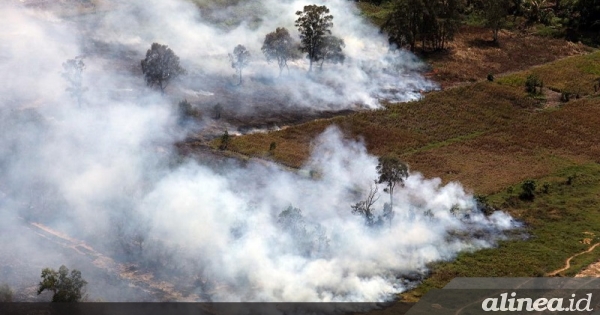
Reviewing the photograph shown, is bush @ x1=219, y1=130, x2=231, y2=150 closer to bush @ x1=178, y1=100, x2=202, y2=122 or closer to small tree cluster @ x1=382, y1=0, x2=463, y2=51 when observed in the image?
bush @ x1=178, y1=100, x2=202, y2=122

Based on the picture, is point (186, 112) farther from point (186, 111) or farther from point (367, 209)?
point (367, 209)

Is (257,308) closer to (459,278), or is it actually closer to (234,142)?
(459,278)

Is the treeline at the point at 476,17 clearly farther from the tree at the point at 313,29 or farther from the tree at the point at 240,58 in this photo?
the tree at the point at 240,58

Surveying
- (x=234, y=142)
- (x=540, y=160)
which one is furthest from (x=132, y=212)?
(x=540, y=160)

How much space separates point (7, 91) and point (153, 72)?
58.8 ft

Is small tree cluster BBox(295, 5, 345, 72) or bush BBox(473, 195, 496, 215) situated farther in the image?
small tree cluster BBox(295, 5, 345, 72)

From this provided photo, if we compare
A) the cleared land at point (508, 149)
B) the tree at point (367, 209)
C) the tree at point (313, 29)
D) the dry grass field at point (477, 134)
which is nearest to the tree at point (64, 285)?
the cleared land at point (508, 149)

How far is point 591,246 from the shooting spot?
76.6 m

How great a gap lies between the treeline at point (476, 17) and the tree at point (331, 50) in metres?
13.5

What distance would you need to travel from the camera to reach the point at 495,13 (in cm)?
14325

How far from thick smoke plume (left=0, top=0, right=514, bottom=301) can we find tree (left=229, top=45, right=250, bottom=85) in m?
3.42

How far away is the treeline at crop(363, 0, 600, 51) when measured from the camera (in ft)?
440

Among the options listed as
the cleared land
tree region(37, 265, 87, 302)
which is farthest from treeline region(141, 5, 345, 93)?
tree region(37, 265, 87, 302)

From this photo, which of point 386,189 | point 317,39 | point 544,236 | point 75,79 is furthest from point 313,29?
point 544,236
